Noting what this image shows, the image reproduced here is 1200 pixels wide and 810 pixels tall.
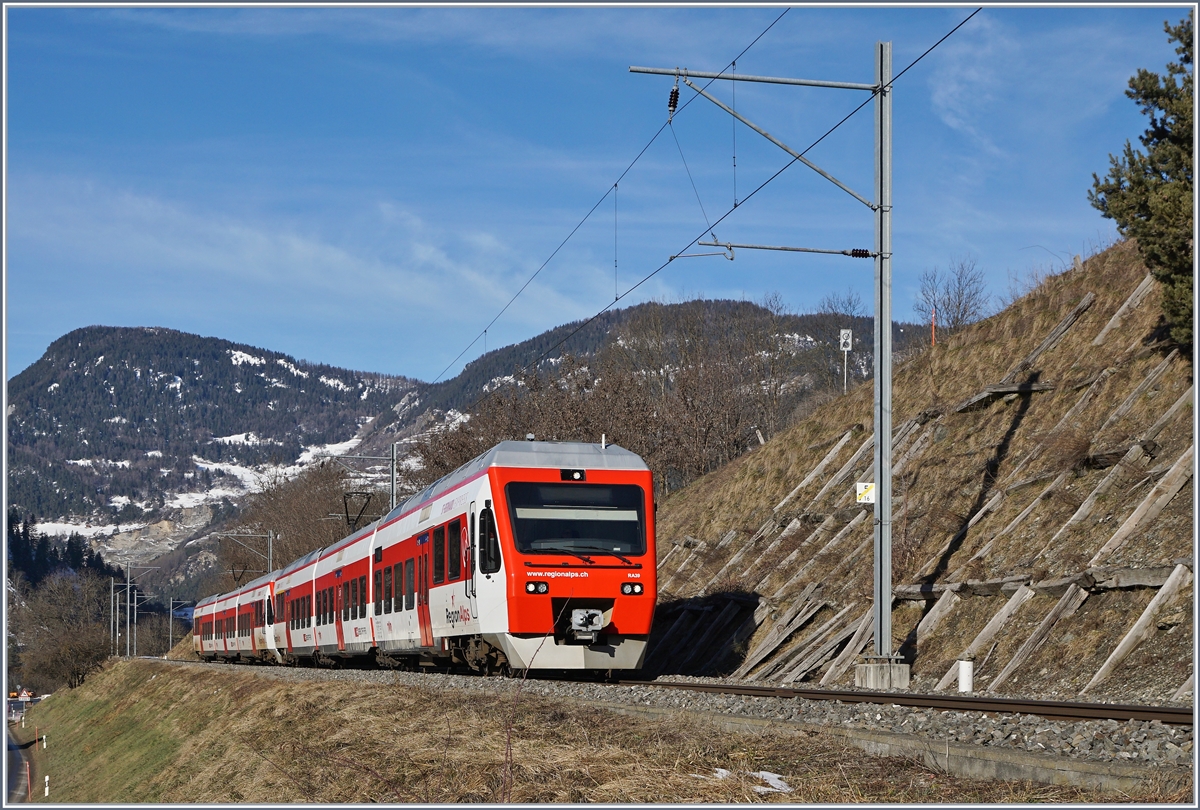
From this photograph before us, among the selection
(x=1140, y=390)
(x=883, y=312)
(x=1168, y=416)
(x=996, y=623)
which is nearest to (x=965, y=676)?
(x=996, y=623)

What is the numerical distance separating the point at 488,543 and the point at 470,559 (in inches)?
33.8

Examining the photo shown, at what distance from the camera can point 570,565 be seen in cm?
1828

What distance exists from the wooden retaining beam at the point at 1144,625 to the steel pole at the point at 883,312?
10.5 feet

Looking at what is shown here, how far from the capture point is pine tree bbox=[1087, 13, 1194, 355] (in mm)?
18500

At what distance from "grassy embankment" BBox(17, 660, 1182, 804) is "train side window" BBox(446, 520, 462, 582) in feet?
7.79

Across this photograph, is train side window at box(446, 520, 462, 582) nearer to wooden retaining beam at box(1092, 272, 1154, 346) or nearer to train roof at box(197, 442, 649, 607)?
train roof at box(197, 442, 649, 607)

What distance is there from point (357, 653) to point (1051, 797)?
2331cm

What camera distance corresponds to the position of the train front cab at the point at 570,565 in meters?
Answer: 18.1

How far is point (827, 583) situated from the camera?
24.7 m

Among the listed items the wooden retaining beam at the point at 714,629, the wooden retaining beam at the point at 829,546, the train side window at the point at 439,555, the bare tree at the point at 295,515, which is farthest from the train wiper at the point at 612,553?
the bare tree at the point at 295,515

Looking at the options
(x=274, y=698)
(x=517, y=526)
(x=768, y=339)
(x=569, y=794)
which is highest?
(x=768, y=339)

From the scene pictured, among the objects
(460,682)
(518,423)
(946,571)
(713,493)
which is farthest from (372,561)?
(518,423)

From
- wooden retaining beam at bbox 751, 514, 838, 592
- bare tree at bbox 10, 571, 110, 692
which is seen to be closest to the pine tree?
wooden retaining beam at bbox 751, 514, 838, 592

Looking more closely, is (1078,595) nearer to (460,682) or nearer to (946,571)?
(946,571)
